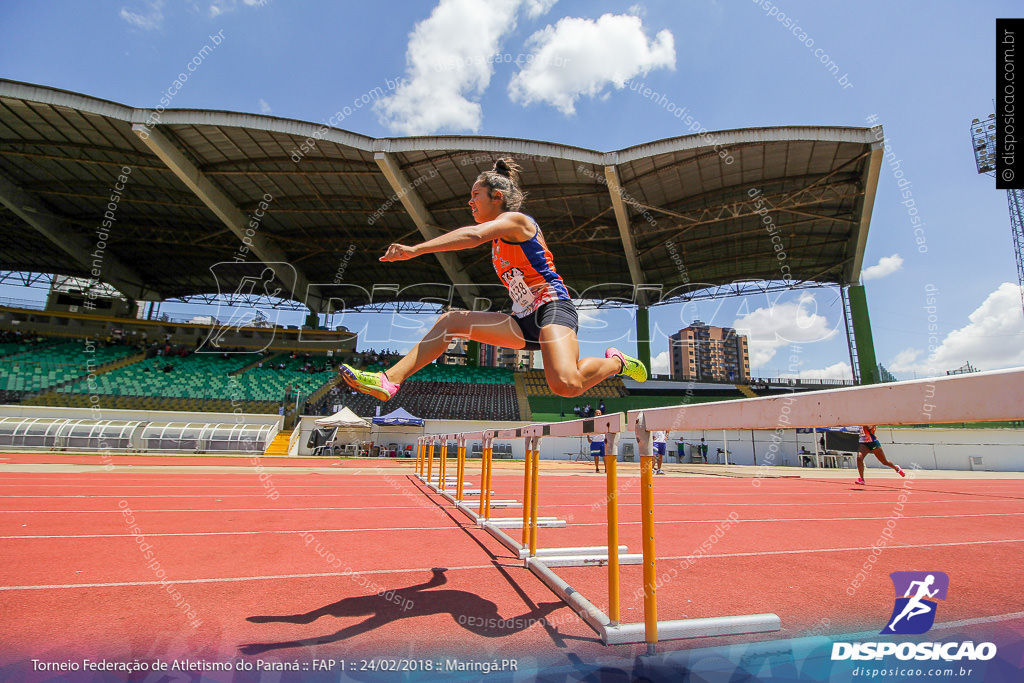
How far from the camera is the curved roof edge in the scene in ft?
52.8

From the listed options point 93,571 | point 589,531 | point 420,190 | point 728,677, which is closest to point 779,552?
point 589,531

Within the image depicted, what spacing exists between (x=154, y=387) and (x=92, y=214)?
9.62 m

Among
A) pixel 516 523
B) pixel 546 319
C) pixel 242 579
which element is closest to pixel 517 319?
pixel 546 319

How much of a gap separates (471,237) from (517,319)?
93cm

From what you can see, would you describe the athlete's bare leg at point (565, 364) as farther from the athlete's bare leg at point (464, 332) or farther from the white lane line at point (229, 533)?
the white lane line at point (229, 533)

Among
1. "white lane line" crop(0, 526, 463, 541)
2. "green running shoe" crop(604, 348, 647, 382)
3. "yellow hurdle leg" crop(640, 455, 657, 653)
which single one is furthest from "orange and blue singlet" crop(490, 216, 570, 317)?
"white lane line" crop(0, 526, 463, 541)

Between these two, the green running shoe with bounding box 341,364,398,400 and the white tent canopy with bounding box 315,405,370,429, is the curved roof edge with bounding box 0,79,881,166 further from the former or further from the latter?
the green running shoe with bounding box 341,364,398,400

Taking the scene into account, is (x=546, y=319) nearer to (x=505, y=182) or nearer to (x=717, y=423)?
(x=505, y=182)

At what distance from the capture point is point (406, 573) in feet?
11.5

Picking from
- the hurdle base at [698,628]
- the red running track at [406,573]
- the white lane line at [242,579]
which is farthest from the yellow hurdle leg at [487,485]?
the hurdle base at [698,628]

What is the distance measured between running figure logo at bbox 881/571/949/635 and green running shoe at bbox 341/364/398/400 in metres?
2.89

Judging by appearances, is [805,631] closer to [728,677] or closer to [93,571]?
[728,677]

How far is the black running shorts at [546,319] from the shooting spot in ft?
9.86

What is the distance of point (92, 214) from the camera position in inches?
971
